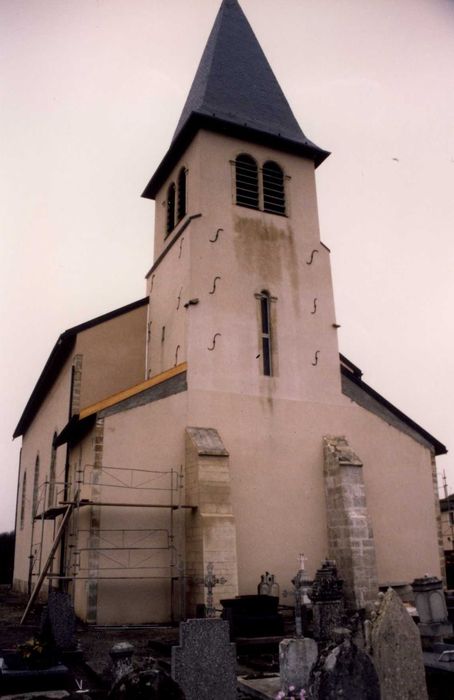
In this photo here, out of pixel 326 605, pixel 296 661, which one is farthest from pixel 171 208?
pixel 296 661

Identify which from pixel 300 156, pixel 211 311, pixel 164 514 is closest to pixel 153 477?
pixel 164 514

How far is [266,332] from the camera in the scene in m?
17.6

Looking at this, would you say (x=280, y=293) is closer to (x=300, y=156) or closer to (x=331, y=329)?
(x=331, y=329)

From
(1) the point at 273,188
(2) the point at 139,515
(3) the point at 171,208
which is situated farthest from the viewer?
(3) the point at 171,208

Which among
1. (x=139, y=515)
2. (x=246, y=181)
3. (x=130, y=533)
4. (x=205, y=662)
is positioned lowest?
(x=205, y=662)

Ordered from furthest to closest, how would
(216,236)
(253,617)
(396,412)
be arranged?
(396,412) → (216,236) → (253,617)

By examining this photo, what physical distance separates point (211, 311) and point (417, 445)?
7.22m

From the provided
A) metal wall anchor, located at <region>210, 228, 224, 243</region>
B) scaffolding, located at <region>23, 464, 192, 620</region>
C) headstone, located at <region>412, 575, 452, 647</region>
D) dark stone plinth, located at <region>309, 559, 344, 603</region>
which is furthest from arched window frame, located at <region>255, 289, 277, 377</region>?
dark stone plinth, located at <region>309, 559, 344, 603</region>

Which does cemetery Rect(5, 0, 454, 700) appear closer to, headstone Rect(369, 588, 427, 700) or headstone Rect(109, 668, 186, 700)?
headstone Rect(369, 588, 427, 700)

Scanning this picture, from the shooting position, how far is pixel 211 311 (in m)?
16.9

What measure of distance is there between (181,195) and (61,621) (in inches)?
554

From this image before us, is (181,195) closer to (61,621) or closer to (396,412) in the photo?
(396,412)

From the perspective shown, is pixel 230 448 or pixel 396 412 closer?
pixel 230 448

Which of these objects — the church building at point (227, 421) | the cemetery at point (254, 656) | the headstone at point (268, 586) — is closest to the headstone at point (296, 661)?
the cemetery at point (254, 656)
